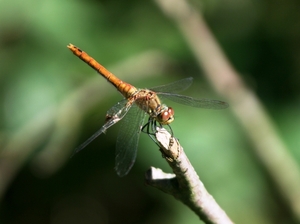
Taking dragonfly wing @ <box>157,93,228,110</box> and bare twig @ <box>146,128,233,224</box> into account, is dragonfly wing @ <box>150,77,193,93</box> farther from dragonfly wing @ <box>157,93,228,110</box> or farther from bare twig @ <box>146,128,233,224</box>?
bare twig @ <box>146,128,233,224</box>

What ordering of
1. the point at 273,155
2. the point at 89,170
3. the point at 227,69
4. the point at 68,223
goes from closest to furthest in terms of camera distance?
the point at 273,155 → the point at 227,69 → the point at 89,170 → the point at 68,223

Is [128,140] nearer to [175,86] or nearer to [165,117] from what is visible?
[165,117]

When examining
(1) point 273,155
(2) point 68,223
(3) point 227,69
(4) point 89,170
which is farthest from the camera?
(2) point 68,223

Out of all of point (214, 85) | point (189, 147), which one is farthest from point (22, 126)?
point (214, 85)

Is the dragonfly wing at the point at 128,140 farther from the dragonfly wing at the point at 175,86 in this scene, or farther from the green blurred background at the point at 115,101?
the green blurred background at the point at 115,101

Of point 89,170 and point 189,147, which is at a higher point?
point 189,147

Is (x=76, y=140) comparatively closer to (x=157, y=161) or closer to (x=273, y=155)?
(x=157, y=161)
